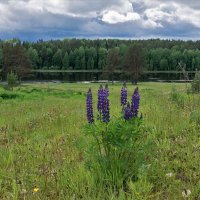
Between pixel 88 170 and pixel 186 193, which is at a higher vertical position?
pixel 88 170

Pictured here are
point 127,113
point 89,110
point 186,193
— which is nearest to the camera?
point 186,193

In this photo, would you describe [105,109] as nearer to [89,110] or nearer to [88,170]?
[89,110]

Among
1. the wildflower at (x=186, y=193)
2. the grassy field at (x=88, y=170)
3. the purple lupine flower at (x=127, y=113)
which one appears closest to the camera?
the wildflower at (x=186, y=193)

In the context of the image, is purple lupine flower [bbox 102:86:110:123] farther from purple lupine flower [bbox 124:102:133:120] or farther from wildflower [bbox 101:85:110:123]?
purple lupine flower [bbox 124:102:133:120]

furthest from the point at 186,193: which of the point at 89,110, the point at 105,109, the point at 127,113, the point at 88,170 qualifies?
the point at 89,110

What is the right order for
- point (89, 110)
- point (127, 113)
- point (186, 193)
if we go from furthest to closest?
point (89, 110)
point (127, 113)
point (186, 193)

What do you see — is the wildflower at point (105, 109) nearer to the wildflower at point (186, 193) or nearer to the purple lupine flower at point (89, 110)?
the purple lupine flower at point (89, 110)

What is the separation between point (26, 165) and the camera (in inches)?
227

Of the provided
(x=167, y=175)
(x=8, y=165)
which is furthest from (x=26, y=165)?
(x=167, y=175)

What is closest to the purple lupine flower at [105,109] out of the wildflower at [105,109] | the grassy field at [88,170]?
the wildflower at [105,109]

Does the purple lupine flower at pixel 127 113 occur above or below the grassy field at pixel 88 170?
above

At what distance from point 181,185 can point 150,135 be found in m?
2.35

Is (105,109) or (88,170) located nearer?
(105,109)

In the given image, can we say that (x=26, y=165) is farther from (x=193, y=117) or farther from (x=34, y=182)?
(x=193, y=117)
